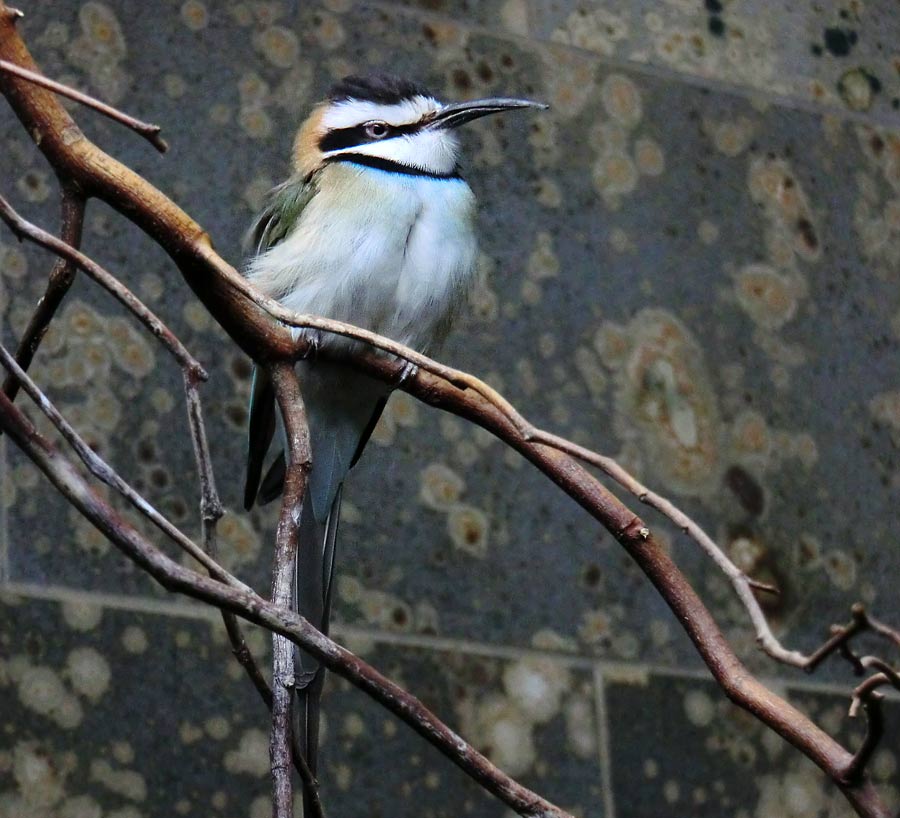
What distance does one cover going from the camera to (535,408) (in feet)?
10.4

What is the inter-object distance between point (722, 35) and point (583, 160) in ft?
1.50

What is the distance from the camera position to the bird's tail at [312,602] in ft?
5.74

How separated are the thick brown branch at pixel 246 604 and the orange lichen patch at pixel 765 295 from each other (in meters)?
2.21

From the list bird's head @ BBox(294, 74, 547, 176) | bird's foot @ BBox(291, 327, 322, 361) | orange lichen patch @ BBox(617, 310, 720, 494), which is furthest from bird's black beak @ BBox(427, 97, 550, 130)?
orange lichen patch @ BBox(617, 310, 720, 494)

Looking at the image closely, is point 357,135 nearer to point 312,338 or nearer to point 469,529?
point 312,338

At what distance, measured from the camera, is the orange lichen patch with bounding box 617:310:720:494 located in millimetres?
3248

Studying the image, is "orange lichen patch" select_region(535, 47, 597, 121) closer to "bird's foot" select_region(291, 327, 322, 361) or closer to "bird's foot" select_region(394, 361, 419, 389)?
"bird's foot" select_region(291, 327, 322, 361)

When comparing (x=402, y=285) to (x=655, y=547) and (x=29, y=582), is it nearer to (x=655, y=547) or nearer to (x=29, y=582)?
(x=29, y=582)

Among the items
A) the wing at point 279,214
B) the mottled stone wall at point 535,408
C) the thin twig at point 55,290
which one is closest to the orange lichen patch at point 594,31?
the mottled stone wall at point 535,408

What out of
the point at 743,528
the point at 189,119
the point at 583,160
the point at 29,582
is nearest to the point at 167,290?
the point at 189,119

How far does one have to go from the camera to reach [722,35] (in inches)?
142

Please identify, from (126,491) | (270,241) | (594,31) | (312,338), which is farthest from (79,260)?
(594,31)

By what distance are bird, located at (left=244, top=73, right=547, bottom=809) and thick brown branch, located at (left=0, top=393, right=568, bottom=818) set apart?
41.3 inches

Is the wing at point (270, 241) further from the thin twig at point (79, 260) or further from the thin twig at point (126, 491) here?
the thin twig at point (126, 491)
